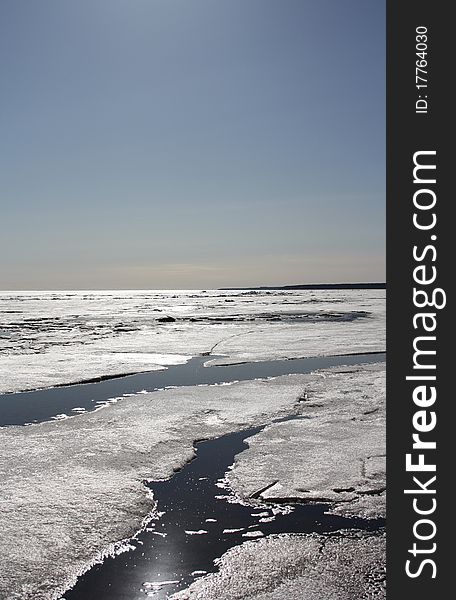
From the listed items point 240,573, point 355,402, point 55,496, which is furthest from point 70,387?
point 240,573

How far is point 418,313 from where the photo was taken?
10.4 feet

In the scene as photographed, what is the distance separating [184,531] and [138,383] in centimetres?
651

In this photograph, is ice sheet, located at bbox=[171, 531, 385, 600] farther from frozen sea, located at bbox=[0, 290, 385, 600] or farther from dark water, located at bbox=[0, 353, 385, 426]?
dark water, located at bbox=[0, 353, 385, 426]

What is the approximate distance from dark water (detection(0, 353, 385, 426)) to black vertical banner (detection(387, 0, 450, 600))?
17.7 feet

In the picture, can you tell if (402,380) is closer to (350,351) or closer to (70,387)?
(70,387)

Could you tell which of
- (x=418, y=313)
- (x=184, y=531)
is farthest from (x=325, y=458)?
(x=418, y=313)

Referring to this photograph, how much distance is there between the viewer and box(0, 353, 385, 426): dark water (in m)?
7.98

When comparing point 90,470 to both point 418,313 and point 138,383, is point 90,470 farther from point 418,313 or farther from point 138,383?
point 138,383

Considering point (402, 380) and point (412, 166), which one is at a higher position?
point (412, 166)

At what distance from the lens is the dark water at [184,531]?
3.33m

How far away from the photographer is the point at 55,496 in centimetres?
464

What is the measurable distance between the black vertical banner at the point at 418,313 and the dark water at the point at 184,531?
3.80 feet

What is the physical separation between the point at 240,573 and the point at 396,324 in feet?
5.62

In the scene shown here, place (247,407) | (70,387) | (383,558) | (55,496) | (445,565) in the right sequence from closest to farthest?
(445,565) → (383,558) → (55,496) → (247,407) → (70,387)
